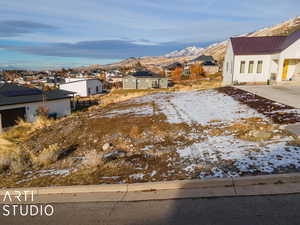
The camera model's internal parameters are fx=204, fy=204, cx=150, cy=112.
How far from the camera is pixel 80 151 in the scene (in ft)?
25.9

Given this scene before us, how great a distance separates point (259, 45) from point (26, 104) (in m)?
26.6

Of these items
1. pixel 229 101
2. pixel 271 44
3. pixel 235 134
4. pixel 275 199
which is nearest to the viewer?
pixel 275 199

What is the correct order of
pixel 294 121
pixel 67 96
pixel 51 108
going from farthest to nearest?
pixel 67 96, pixel 51 108, pixel 294 121

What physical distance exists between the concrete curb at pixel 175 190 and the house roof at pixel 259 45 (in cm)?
2002

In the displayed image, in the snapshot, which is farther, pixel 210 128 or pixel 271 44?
pixel 271 44

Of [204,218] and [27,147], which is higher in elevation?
[204,218]

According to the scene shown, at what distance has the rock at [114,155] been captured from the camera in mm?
6507

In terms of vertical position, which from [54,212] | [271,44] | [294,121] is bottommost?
[54,212]

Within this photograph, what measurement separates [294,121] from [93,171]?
8.17 m

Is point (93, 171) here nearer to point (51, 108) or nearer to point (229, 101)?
point (229, 101)

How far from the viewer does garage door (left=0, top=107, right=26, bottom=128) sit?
20516 millimetres

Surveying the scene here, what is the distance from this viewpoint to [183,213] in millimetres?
3557

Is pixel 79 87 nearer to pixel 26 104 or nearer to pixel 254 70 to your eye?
pixel 26 104

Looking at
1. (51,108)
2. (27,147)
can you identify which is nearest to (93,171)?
(27,147)
